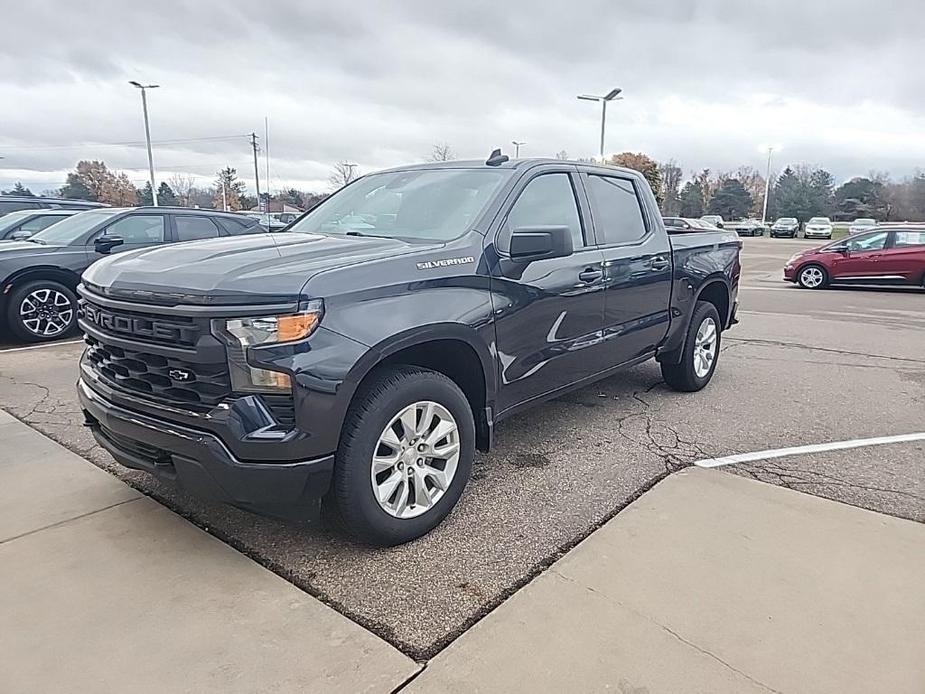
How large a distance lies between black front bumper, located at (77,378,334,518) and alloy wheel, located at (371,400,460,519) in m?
0.31

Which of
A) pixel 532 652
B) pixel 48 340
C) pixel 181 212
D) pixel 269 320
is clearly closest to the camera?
pixel 532 652

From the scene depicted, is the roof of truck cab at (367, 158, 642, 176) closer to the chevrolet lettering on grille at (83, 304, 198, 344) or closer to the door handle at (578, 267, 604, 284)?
the door handle at (578, 267, 604, 284)

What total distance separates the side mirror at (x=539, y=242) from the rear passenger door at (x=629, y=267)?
37.0 inches

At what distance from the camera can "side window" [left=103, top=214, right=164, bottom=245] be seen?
8328mm

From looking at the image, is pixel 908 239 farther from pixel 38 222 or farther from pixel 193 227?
pixel 38 222

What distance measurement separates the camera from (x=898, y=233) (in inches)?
593

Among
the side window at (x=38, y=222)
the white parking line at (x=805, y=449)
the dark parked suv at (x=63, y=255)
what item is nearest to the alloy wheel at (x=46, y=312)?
the dark parked suv at (x=63, y=255)

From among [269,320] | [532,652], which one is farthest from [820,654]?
[269,320]

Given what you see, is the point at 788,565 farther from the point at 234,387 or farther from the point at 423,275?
the point at 234,387

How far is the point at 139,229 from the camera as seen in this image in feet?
27.9

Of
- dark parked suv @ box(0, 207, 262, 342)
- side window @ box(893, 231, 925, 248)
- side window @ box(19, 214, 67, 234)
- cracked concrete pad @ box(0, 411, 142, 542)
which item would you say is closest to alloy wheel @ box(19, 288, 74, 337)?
dark parked suv @ box(0, 207, 262, 342)

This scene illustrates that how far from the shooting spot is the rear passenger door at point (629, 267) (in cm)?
438

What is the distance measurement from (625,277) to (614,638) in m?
2.66

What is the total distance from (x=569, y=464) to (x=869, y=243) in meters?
14.8
